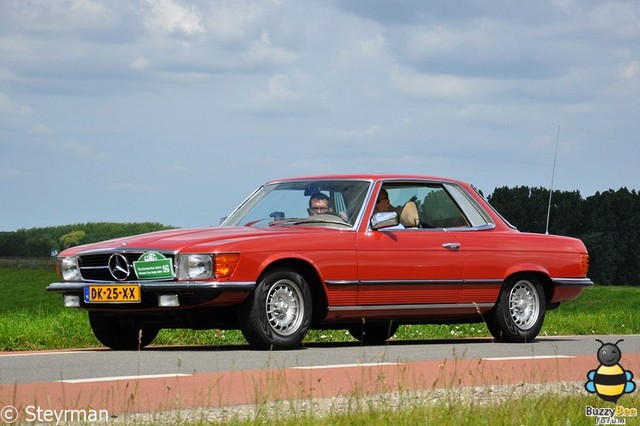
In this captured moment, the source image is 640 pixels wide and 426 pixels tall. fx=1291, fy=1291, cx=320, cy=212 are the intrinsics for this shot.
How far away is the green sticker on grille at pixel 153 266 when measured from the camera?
1129 cm

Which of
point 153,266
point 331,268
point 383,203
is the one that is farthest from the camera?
point 383,203

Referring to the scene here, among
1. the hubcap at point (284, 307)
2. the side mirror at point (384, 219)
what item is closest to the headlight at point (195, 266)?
the hubcap at point (284, 307)

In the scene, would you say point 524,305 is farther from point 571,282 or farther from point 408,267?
point 408,267

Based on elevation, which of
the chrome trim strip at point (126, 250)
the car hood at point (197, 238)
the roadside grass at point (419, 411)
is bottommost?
the roadside grass at point (419, 411)

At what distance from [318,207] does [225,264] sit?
1836 millimetres

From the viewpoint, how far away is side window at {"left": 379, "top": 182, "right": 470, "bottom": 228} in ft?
43.7

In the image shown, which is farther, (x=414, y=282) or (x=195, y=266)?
(x=414, y=282)

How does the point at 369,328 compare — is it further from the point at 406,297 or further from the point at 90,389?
the point at 90,389

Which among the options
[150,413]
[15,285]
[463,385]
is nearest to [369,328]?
[463,385]

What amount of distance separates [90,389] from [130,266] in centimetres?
364

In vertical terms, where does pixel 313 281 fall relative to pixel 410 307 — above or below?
above

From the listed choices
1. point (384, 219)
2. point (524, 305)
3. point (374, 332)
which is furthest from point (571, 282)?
point (384, 219)

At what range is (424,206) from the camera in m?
13.6

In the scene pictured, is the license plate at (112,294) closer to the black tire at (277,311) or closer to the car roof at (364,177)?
the black tire at (277,311)
